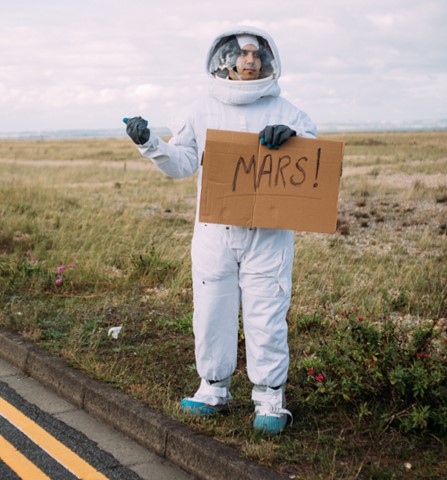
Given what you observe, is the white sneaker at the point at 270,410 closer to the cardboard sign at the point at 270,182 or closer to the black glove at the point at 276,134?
the cardboard sign at the point at 270,182

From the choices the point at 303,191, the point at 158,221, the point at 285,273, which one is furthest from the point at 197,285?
the point at 158,221

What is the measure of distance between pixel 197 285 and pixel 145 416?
2.58 ft

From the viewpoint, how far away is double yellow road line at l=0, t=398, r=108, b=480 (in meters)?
3.79

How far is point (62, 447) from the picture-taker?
13.5ft

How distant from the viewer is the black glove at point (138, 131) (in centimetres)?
384

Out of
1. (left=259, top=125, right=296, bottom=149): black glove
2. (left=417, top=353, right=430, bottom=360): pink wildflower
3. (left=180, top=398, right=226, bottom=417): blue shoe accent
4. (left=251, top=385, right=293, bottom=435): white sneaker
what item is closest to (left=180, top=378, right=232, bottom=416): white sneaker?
(left=180, top=398, right=226, bottom=417): blue shoe accent

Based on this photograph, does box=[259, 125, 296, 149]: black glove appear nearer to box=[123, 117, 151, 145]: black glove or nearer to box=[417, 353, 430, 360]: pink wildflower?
box=[123, 117, 151, 145]: black glove

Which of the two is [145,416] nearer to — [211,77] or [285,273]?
[285,273]

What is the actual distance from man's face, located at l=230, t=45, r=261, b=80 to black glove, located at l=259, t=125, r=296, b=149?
0.36 metres

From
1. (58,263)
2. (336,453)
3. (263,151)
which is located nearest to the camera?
(336,453)

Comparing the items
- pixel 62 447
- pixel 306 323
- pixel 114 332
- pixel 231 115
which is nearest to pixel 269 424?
pixel 62 447

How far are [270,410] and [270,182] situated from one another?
48.5 inches

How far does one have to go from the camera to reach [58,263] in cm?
914

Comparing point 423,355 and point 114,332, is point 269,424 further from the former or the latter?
point 114,332
